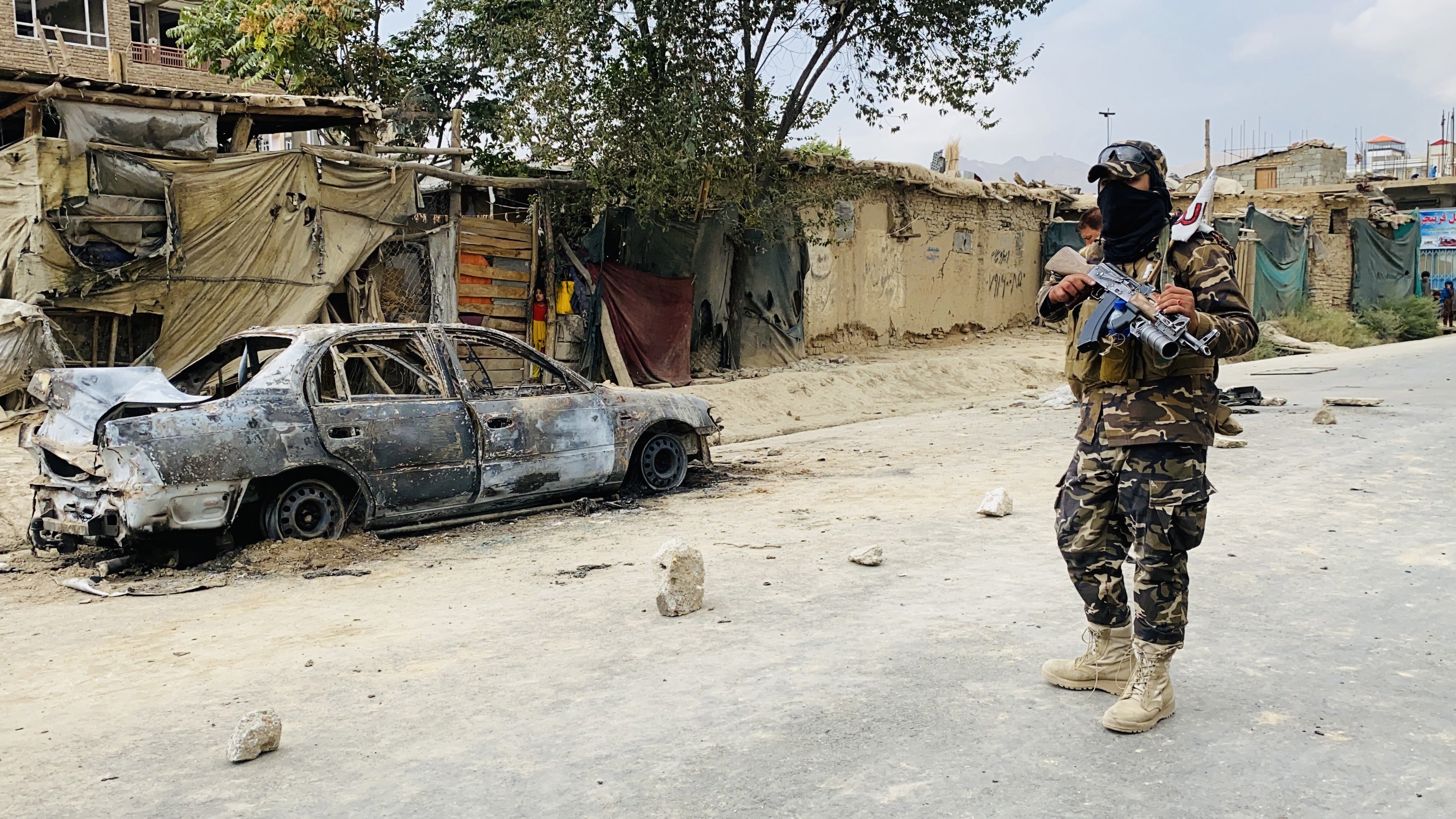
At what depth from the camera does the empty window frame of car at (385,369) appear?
6.40 metres

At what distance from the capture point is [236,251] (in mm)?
11297

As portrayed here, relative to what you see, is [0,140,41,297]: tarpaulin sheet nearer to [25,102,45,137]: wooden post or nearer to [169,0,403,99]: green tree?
[25,102,45,137]: wooden post

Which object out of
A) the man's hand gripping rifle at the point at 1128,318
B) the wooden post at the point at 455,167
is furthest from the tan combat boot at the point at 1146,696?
the wooden post at the point at 455,167

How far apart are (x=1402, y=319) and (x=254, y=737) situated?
102 ft

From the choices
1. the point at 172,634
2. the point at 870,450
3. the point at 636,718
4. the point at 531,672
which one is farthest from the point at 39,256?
the point at 636,718

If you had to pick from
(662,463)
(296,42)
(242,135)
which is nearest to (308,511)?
(662,463)

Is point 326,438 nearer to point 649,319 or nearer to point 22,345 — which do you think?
point 22,345

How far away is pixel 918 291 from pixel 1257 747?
17.1 metres

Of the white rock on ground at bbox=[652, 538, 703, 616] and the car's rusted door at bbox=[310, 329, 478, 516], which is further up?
the car's rusted door at bbox=[310, 329, 478, 516]

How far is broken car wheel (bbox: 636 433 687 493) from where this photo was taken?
777 centimetres

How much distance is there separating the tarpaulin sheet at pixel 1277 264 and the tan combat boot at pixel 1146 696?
2399cm

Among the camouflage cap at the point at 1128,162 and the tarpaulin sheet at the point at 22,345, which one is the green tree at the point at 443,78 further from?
the camouflage cap at the point at 1128,162

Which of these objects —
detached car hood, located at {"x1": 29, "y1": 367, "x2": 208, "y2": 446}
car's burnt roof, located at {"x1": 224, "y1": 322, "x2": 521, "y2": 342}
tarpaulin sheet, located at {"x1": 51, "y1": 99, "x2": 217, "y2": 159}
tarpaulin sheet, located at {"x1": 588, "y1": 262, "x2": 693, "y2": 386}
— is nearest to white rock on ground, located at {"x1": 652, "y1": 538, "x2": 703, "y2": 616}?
detached car hood, located at {"x1": 29, "y1": 367, "x2": 208, "y2": 446}

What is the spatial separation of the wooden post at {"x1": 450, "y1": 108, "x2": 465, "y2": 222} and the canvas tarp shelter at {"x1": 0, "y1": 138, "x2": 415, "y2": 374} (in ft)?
2.73
